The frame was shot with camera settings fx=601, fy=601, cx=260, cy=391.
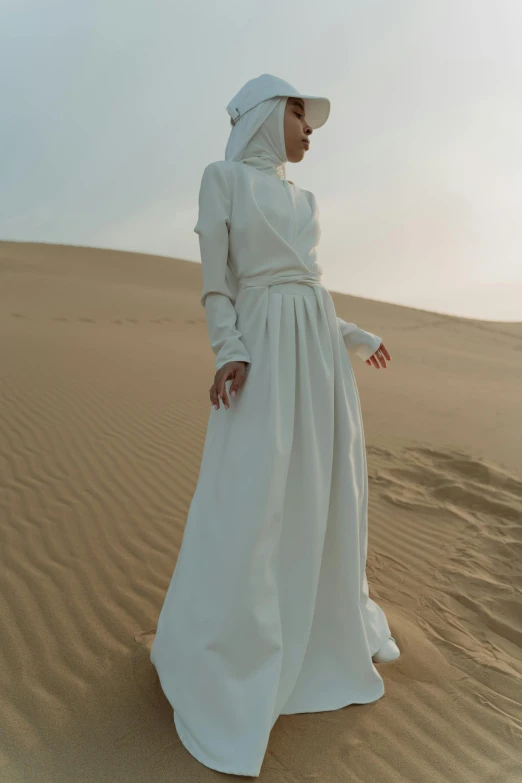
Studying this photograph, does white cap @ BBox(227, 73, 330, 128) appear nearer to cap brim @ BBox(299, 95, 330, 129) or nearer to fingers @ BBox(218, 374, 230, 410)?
cap brim @ BBox(299, 95, 330, 129)

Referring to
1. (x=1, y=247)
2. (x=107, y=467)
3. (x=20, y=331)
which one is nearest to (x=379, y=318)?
(x=20, y=331)

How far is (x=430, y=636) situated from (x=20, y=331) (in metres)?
10.2

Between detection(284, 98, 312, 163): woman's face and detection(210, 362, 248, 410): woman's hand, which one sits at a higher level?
detection(284, 98, 312, 163): woman's face

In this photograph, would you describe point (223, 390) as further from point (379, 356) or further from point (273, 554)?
point (379, 356)

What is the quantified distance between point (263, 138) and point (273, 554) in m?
1.59

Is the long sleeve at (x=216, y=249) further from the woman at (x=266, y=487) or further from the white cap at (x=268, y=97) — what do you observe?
the white cap at (x=268, y=97)

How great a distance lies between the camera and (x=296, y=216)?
2.31m

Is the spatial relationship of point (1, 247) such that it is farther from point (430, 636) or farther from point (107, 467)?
point (430, 636)

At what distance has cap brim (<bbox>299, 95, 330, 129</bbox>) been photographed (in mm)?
2367

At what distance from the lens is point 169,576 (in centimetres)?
357

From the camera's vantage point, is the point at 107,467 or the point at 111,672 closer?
the point at 111,672

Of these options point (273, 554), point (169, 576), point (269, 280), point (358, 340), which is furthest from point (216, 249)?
point (169, 576)

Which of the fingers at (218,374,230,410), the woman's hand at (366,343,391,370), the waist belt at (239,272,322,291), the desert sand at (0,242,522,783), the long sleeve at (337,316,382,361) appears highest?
the waist belt at (239,272,322,291)

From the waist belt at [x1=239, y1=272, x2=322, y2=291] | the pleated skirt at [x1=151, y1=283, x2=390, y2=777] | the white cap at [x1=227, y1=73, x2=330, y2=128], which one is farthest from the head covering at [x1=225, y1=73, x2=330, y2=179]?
the pleated skirt at [x1=151, y1=283, x2=390, y2=777]
